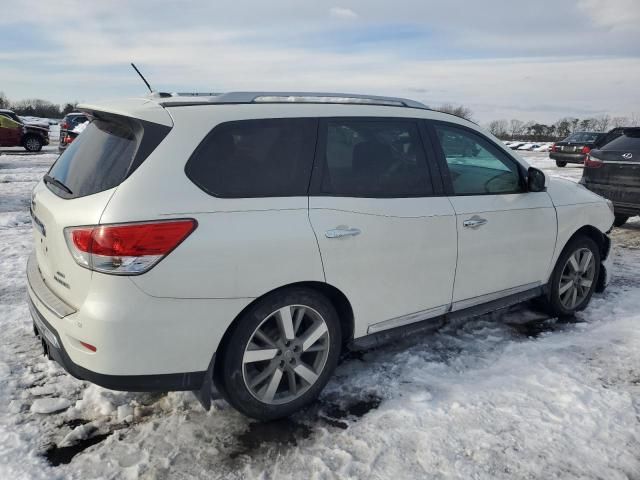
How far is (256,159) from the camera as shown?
2.84 m

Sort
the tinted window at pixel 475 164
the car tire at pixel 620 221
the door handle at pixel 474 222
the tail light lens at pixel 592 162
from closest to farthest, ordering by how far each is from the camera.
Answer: the door handle at pixel 474 222
the tinted window at pixel 475 164
the tail light lens at pixel 592 162
the car tire at pixel 620 221

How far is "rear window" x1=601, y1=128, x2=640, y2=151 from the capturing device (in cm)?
757

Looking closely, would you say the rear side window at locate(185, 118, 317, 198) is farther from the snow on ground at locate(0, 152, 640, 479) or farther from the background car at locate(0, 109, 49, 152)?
the background car at locate(0, 109, 49, 152)

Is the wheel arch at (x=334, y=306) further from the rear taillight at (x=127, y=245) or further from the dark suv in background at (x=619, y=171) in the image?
the dark suv in background at (x=619, y=171)

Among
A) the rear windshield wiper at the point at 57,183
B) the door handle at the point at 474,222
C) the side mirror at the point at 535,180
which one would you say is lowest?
the door handle at the point at 474,222

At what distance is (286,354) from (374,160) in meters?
1.31

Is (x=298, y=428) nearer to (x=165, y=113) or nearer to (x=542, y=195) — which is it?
(x=165, y=113)

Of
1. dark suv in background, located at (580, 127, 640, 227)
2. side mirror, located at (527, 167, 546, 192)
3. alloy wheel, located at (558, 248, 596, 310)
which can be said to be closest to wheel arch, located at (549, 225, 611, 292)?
alloy wheel, located at (558, 248, 596, 310)

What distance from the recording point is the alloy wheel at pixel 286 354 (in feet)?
9.34

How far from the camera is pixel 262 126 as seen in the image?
114 inches

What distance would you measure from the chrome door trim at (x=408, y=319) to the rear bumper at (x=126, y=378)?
1.15 metres

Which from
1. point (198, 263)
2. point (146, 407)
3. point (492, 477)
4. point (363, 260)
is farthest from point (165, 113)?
point (492, 477)

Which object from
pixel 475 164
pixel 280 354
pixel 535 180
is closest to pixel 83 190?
pixel 280 354

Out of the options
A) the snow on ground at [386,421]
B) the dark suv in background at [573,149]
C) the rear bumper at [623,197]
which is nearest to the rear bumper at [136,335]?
the snow on ground at [386,421]
